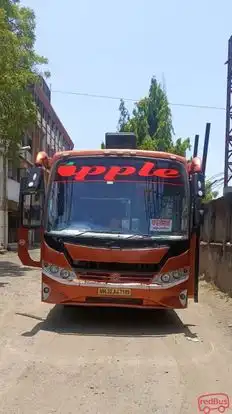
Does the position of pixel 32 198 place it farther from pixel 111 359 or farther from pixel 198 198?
pixel 111 359

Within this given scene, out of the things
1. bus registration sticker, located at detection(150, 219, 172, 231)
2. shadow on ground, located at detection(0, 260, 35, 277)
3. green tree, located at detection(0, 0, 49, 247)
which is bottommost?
shadow on ground, located at detection(0, 260, 35, 277)

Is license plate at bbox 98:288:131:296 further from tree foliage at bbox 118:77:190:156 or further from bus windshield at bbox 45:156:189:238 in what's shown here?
tree foliage at bbox 118:77:190:156

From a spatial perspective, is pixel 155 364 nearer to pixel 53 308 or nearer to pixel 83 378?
pixel 83 378

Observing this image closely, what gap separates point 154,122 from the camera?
39.1 metres

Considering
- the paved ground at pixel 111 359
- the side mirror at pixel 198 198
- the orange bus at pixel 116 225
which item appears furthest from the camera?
the side mirror at pixel 198 198

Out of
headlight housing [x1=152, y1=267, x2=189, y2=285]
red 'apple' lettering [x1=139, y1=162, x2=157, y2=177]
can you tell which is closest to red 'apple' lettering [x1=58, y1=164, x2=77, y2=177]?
red 'apple' lettering [x1=139, y1=162, x2=157, y2=177]

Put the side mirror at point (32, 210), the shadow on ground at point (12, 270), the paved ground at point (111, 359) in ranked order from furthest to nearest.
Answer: the shadow on ground at point (12, 270), the side mirror at point (32, 210), the paved ground at point (111, 359)

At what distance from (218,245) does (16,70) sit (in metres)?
9.04

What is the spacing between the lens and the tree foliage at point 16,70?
17.0m

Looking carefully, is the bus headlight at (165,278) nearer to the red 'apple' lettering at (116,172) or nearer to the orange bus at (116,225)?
the orange bus at (116,225)

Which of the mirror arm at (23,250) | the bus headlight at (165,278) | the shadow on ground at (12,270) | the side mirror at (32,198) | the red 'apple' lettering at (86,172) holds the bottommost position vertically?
the shadow on ground at (12,270)

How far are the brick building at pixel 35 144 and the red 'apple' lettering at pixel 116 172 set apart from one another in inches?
640

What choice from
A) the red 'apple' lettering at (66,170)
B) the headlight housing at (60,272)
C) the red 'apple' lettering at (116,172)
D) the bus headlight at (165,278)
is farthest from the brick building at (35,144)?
the bus headlight at (165,278)

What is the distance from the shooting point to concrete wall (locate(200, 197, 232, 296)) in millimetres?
13078
